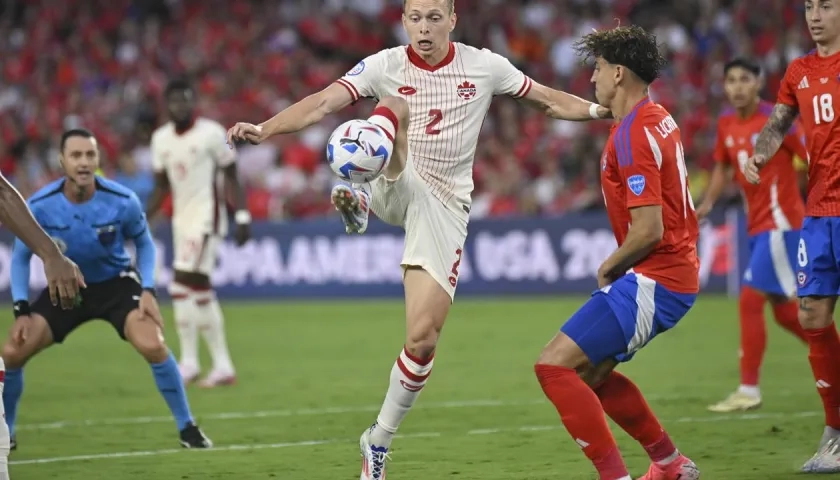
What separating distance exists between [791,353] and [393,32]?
1502 centimetres

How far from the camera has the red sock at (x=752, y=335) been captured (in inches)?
398

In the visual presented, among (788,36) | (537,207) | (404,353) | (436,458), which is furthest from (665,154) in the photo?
(788,36)

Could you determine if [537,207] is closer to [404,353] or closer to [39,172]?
[39,172]

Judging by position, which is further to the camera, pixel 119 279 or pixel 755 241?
pixel 755 241

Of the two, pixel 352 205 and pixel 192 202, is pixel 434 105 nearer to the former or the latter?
pixel 352 205

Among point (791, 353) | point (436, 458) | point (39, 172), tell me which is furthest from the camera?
point (39, 172)

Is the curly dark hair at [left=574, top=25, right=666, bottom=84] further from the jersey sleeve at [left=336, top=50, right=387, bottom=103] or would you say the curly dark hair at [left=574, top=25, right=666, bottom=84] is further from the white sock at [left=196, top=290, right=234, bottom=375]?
the white sock at [left=196, top=290, right=234, bottom=375]

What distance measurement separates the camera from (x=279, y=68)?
26359 mm

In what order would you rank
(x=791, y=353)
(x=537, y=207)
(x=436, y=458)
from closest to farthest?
1. (x=436, y=458)
2. (x=791, y=353)
3. (x=537, y=207)

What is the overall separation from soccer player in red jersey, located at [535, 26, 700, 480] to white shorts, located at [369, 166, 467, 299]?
0.94 meters

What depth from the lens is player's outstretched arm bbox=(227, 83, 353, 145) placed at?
6.48 meters

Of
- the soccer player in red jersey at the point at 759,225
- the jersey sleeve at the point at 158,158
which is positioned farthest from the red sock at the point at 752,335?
the jersey sleeve at the point at 158,158

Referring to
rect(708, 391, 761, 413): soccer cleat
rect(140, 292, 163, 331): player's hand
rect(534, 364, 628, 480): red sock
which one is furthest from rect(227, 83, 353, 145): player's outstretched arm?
rect(708, 391, 761, 413): soccer cleat

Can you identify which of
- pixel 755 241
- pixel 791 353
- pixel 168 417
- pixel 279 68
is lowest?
pixel 791 353
